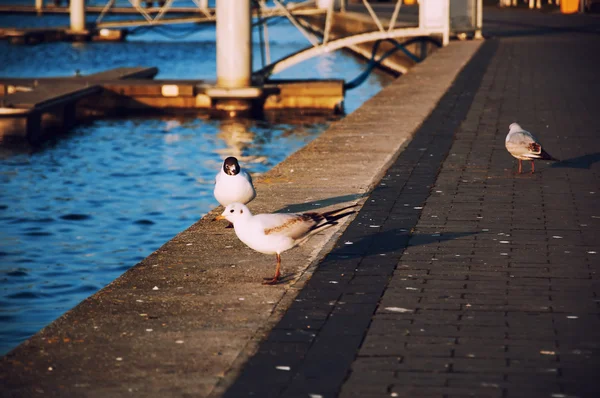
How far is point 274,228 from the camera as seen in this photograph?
22.7 feet

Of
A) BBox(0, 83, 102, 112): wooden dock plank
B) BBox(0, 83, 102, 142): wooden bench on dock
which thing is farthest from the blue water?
BBox(0, 83, 102, 112): wooden dock plank

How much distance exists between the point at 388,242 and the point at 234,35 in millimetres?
16940

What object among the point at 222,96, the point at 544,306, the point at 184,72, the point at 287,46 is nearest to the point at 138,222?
the point at 544,306

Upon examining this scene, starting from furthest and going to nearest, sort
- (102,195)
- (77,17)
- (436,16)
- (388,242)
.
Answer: (77,17) → (436,16) → (102,195) → (388,242)

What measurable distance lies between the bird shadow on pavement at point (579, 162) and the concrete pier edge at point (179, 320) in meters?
2.50

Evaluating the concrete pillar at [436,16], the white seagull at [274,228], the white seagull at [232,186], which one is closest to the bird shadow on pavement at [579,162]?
the white seagull at [232,186]

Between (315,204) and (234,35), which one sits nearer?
(315,204)

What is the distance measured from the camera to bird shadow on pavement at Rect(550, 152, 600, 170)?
37.8 feet

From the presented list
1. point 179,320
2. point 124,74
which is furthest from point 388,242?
point 124,74

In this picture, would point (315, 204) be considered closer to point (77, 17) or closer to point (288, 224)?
point (288, 224)

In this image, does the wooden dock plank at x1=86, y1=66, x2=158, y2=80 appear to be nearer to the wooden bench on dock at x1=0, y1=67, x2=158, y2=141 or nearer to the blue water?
the wooden bench on dock at x1=0, y1=67, x2=158, y2=141

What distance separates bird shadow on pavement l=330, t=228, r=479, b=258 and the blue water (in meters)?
2.92

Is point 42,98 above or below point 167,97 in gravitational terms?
above

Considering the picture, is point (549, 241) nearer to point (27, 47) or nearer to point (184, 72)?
point (184, 72)
